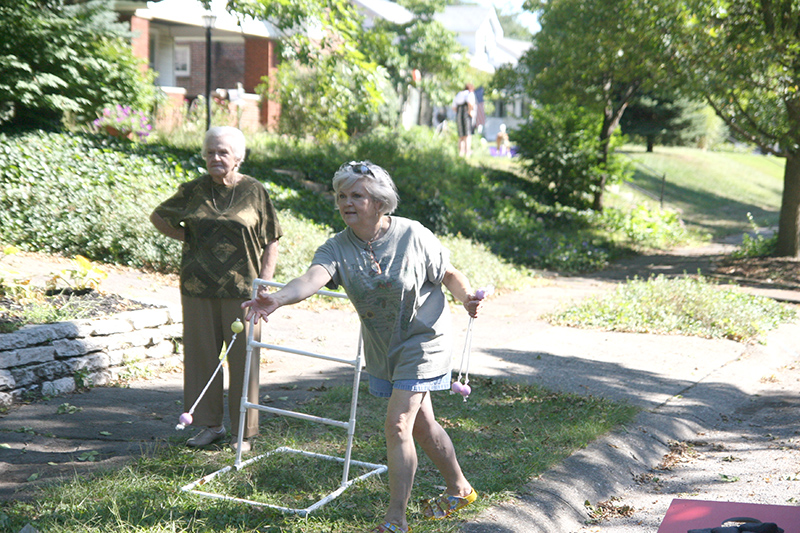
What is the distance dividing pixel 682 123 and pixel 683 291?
90.5 ft

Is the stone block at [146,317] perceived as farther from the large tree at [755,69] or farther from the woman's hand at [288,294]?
the large tree at [755,69]

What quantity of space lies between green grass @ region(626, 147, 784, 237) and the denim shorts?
65.3 ft

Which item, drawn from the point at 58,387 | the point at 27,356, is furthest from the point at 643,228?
the point at 27,356

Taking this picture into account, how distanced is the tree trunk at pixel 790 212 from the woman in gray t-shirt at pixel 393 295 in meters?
12.7

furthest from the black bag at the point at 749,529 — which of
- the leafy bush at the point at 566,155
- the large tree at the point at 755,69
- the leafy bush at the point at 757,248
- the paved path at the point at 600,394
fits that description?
the leafy bush at the point at 566,155

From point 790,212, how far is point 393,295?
42.9ft

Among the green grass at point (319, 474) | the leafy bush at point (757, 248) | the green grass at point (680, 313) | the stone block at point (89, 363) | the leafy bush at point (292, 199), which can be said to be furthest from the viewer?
the leafy bush at point (757, 248)

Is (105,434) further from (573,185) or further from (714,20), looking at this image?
(573,185)

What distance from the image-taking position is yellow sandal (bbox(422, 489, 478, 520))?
378 cm

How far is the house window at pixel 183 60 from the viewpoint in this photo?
34.2m

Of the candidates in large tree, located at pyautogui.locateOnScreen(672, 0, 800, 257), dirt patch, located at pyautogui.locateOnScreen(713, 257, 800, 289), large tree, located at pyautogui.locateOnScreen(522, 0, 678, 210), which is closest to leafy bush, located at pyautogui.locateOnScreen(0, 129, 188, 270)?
large tree, located at pyautogui.locateOnScreen(522, 0, 678, 210)

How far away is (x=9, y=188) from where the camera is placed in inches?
397

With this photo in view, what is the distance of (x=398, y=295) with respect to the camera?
3.44 m

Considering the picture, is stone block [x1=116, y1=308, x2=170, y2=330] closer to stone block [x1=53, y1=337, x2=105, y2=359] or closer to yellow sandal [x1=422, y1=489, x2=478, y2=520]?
stone block [x1=53, y1=337, x2=105, y2=359]
